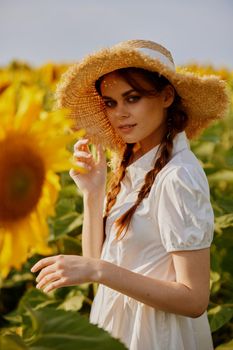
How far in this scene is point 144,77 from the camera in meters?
1.74

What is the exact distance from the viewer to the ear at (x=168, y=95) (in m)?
1.79

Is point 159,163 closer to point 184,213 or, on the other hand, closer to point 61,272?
point 184,213

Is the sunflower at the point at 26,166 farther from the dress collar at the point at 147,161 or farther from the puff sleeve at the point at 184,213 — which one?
the dress collar at the point at 147,161

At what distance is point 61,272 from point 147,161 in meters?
0.53

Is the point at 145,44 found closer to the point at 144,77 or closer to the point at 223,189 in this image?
the point at 144,77

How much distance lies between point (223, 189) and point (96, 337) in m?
2.51

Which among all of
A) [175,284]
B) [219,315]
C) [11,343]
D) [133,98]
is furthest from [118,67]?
[219,315]

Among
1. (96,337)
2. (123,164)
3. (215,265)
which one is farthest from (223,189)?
(96,337)

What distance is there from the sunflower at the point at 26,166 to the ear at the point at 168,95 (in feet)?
2.63

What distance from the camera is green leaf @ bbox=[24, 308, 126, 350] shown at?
1.06m

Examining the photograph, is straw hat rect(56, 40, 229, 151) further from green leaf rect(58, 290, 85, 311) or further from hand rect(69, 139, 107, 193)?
green leaf rect(58, 290, 85, 311)

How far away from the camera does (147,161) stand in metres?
1.78

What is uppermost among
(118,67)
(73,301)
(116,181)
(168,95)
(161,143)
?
(118,67)

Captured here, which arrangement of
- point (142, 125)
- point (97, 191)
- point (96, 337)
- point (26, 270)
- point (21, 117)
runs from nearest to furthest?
point (21, 117) < point (96, 337) < point (142, 125) < point (97, 191) < point (26, 270)
